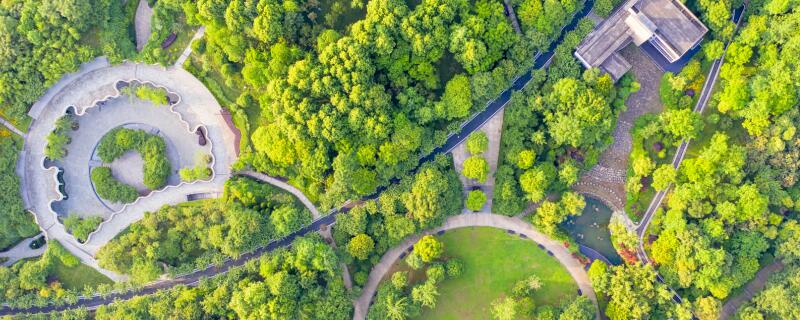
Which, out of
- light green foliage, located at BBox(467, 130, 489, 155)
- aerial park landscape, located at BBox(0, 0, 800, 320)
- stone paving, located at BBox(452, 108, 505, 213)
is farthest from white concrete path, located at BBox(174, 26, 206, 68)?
light green foliage, located at BBox(467, 130, 489, 155)

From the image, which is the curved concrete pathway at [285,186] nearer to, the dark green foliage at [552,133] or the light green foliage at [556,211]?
the dark green foliage at [552,133]

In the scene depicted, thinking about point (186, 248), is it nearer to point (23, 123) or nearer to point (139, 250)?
point (139, 250)

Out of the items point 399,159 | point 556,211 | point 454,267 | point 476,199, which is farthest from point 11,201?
point 556,211

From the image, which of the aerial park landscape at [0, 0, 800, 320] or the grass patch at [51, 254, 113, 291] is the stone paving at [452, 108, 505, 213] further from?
the grass patch at [51, 254, 113, 291]

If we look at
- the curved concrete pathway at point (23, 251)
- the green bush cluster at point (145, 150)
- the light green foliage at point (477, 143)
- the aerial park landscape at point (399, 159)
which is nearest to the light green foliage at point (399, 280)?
the aerial park landscape at point (399, 159)

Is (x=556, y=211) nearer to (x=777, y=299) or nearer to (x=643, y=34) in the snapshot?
(x=643, y=34)

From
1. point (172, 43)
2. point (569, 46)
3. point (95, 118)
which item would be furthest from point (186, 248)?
point (569, 46)

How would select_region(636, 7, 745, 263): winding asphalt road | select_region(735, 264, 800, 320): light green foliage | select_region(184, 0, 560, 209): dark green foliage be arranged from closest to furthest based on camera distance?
select_region(735, 264, 800, 320): light green foliage, select_region(184, 0, 560, 209): dark green foliage, select_region(636, 7, 745, 263): winding asphalt road
